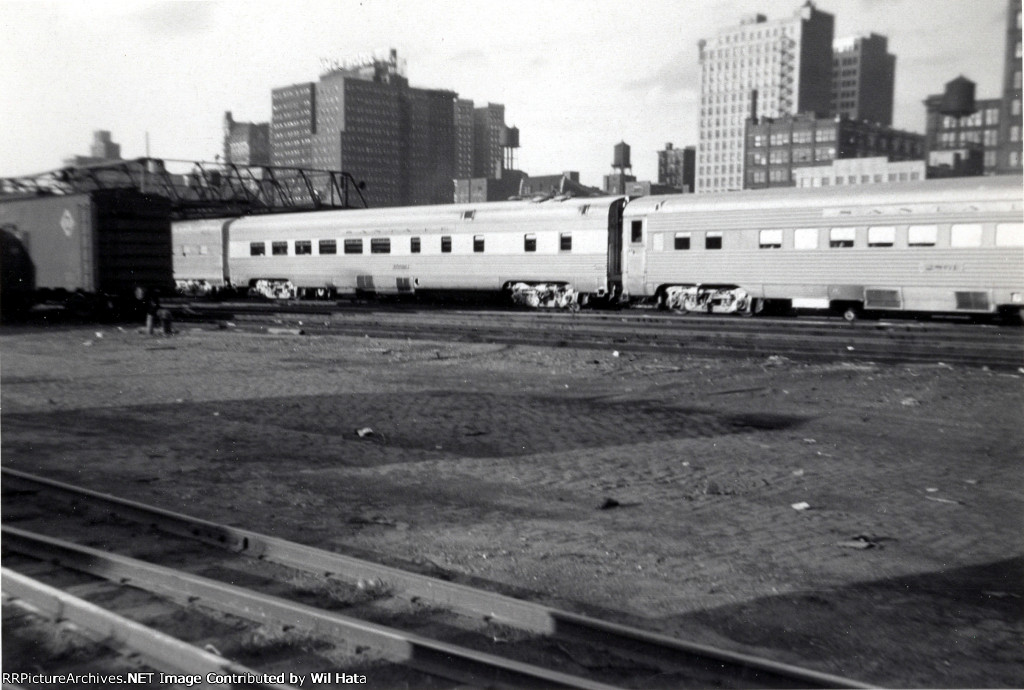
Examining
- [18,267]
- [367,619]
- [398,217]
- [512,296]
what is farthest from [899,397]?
[18,267]

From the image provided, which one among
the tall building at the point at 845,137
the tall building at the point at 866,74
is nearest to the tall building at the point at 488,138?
the tall building at the point at 845,137

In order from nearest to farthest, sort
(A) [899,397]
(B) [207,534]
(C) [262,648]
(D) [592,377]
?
(C) [262,648] < (B) [207,534] < (A) [899,397] < (D) [592,377]

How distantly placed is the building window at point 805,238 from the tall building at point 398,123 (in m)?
7.82

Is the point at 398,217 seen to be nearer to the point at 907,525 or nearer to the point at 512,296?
the point at 512,296

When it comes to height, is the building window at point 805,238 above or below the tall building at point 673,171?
below

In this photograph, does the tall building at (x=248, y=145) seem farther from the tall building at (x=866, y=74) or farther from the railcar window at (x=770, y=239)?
the tall building at (x=866, y=74)

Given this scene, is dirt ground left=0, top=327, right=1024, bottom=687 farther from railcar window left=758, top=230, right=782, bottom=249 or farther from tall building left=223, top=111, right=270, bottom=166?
tall building left=223, top=111, right=270, bottom=166

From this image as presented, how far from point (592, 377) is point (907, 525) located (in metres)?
7.66

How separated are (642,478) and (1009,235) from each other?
14142mm

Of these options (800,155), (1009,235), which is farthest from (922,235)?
(800,155)

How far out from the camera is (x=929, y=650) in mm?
4336

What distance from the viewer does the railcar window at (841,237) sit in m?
20.3

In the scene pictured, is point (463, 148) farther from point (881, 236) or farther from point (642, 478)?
point (642, 478)

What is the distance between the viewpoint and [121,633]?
4.30m
